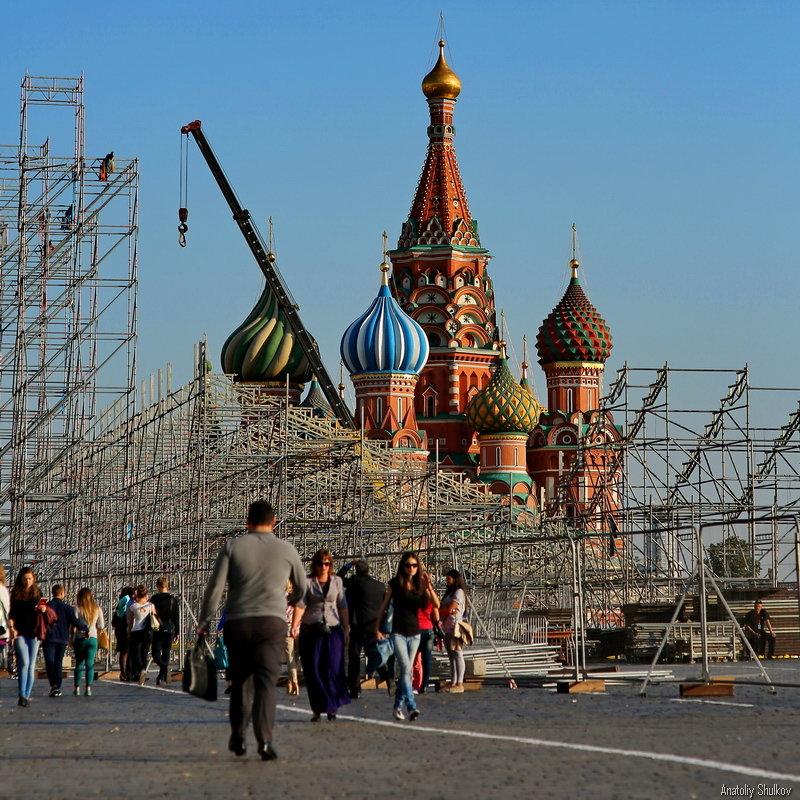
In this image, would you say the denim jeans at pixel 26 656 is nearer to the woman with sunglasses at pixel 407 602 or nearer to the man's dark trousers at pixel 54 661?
the man's dark trousers at pixel 54 661

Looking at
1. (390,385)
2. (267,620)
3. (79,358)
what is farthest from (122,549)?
(267,620)

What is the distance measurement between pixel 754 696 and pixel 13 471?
27326 mm

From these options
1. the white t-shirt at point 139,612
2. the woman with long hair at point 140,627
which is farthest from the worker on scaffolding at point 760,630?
the white t-shirt at point 139,612

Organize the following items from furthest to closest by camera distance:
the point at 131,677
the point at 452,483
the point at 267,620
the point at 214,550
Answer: the point at 452,483
the point at 214,550
the point at 131,677
the point at 267,620

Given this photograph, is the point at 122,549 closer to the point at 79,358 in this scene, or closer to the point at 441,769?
the point at 79,358

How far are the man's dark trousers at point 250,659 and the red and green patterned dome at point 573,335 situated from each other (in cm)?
6750

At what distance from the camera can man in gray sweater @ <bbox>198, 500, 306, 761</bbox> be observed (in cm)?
1095

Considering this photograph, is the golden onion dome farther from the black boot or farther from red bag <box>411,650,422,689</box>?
the black boot

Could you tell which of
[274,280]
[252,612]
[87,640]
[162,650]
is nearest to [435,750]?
[252,612]

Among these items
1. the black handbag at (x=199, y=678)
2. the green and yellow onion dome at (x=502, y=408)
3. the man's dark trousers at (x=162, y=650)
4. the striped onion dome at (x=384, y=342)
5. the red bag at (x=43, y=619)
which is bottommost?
the black handbag at (x=199, y=678)

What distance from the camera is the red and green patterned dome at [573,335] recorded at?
78.2 metres

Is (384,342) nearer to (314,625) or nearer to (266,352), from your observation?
(266,352)

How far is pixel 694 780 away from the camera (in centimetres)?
909

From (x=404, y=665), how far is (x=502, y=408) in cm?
6239
